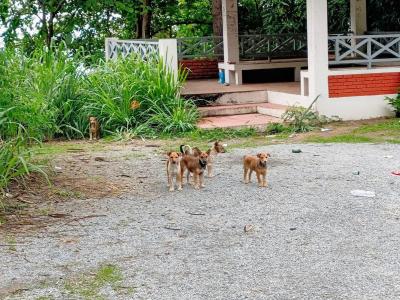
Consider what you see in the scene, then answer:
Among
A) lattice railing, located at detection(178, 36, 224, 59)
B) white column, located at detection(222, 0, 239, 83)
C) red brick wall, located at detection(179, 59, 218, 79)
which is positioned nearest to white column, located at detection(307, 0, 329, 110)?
white column, located at detection(222, 0, 239, 83)

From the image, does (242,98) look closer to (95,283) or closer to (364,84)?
(364,84)

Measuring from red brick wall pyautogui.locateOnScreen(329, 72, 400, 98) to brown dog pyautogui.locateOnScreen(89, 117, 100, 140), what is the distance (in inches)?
152

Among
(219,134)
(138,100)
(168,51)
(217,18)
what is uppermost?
(217,18)

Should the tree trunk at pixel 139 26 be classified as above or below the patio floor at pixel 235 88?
above

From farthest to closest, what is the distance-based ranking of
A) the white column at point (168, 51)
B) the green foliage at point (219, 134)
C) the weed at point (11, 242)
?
the white column at point (168, 51) < the green foliage at point (219, 134) < the weed at point (11, 242)

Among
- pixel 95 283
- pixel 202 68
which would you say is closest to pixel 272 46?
pixel 202 68

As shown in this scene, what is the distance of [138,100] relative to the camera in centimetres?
1266

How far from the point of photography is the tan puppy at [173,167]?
7918 millimetres

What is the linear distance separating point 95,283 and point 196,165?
294 cm

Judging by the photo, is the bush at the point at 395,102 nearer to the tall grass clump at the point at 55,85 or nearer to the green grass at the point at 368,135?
the green grass at the point at 368,135

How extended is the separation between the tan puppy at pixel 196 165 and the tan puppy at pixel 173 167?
0.16 ft

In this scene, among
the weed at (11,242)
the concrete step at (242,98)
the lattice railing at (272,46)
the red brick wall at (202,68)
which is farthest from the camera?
the red brick wall at (202,68)

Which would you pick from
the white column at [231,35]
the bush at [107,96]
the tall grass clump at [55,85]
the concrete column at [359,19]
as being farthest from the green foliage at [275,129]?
the concrete column at [359,19]

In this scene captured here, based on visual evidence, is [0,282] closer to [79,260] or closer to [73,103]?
[79,260]
